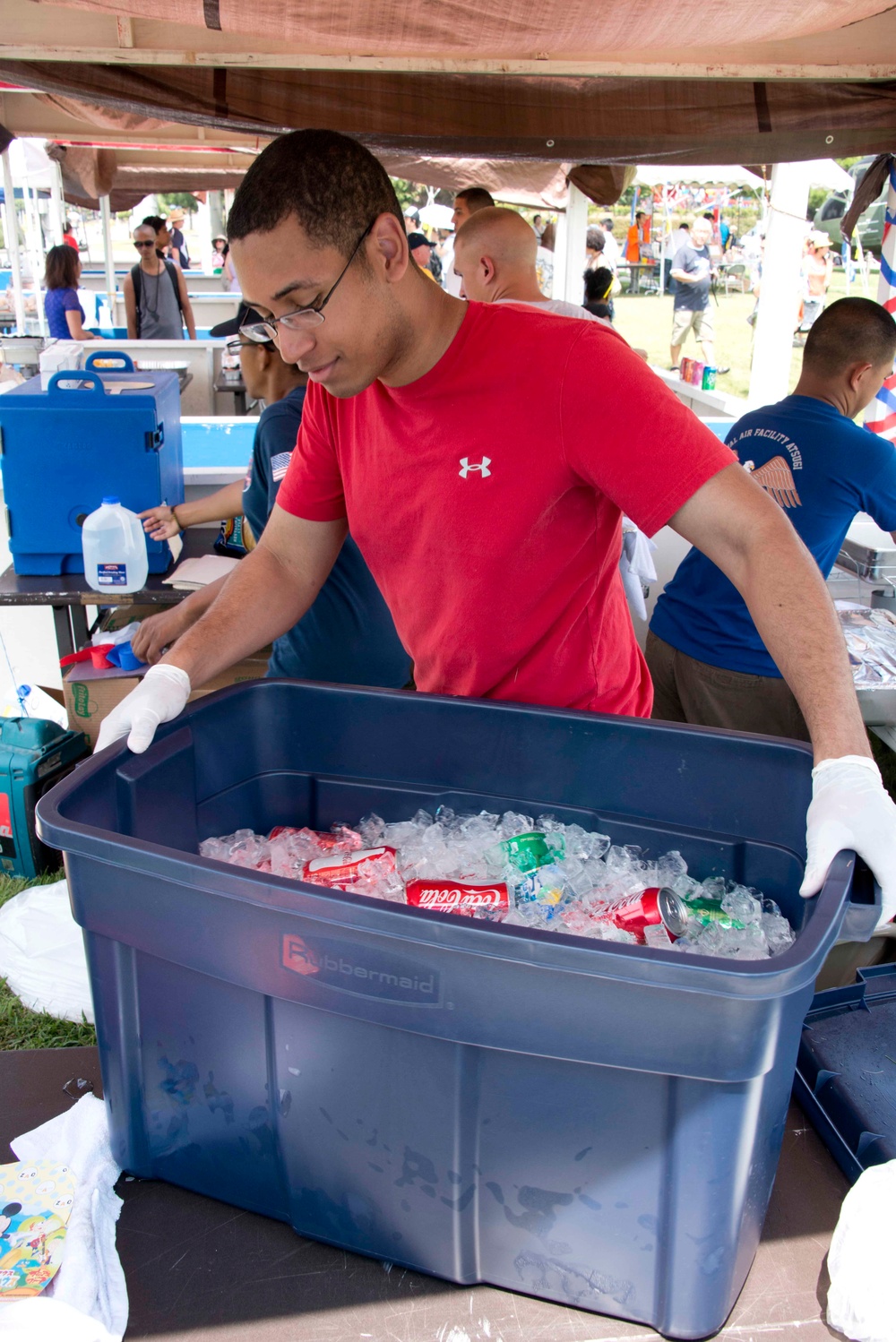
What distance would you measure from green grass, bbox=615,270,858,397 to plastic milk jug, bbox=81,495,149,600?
13769 mm

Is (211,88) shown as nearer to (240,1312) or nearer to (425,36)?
(425,36)

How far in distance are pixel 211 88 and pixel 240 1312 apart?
4.24 meters

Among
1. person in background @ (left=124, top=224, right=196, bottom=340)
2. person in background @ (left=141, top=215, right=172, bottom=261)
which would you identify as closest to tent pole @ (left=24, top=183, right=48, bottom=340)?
person in background @ (left=124, top=224, right=196, bottom=340)

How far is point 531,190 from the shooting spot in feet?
29.9

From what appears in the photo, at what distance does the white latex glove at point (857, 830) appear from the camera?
1102mm

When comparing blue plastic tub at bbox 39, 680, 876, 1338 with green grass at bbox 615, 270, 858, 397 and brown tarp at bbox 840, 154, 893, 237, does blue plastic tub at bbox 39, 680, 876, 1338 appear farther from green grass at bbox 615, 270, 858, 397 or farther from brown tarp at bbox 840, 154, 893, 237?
green grass at bbox 615, 270, 858, 397

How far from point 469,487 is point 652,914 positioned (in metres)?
0.72

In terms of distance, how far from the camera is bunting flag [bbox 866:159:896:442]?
499cm

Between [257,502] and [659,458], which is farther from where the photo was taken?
[257,502]

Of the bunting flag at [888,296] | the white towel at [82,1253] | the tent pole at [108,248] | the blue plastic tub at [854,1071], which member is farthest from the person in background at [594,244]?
the white towel at [82,1253]

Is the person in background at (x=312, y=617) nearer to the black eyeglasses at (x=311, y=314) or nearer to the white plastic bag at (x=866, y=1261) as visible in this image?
the black eyeglasses at (x=311, y=314)

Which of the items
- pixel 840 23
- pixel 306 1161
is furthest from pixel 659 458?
pixel 840 23

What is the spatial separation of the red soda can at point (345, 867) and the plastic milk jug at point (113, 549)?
2369 millimetres

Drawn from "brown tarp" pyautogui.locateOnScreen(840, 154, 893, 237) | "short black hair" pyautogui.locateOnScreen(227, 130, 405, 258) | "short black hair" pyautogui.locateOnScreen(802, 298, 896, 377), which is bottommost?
"short black hair" pyautogui.locateOnScreen(802, 298, 896, 377)
